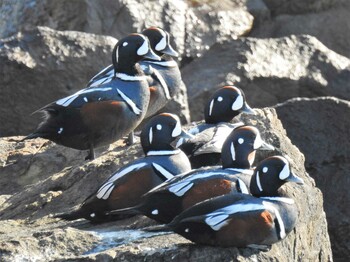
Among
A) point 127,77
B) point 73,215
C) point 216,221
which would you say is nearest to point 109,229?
point 73,215

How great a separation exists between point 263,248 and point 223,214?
46 centimetres

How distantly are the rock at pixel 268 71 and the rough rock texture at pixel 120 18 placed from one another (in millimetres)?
651

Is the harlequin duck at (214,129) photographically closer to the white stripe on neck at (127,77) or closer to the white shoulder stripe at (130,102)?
the white shoulder stripe at (130,102)

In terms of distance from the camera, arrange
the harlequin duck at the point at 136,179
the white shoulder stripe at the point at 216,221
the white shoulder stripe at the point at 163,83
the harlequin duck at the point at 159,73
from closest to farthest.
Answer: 1. the white shoulder stripe at the point at 216,221
2. the harlequin duck at the point at 136,179
3. the harlequin duck at the point at 159,73
4. the white shoulder stripe at the point at 163,83

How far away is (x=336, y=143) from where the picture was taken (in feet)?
46.5

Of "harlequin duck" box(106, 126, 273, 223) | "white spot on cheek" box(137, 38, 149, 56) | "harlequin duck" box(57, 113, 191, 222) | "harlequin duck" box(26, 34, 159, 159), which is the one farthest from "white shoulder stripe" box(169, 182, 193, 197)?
"white spot on cheek" box(137, 38, 149, 56)

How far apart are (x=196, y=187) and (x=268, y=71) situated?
8.52 meters

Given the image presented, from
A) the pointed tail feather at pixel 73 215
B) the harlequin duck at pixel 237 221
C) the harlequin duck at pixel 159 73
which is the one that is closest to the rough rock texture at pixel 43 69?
the harlequin duck at pixel 159 73

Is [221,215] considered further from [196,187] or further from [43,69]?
[43,69]

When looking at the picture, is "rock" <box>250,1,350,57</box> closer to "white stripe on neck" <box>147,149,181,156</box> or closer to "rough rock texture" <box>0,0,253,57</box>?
"rough rock texture" <box>0,0,253,57</box>

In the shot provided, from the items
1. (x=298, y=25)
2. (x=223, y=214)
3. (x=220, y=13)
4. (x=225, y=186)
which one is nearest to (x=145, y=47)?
(x=225, y=186)

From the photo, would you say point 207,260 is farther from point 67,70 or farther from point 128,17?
point 128,17

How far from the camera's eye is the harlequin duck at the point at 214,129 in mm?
10539

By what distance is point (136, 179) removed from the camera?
9641 mm
